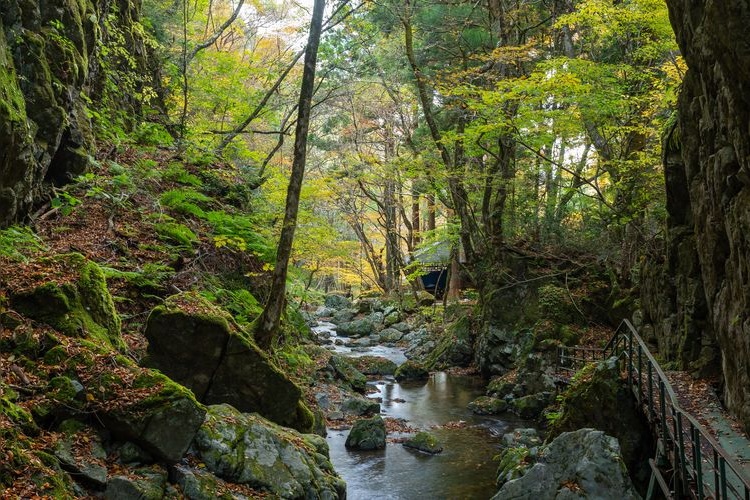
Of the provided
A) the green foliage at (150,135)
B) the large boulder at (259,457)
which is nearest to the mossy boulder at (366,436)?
the large boulder at (259,457)

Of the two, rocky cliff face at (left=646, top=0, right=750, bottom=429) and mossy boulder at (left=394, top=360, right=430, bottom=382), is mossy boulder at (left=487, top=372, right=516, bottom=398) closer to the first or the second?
mossy boulder at (left=394, top=360, right=430, bottom=382)

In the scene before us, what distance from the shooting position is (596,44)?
18531 millimetres

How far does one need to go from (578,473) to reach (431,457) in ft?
13.9

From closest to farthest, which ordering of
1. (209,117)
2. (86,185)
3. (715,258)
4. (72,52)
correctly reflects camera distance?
(715,258) → (72,52) → (86,185) → (209,117)

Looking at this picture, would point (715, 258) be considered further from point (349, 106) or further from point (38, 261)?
point (349, 106)

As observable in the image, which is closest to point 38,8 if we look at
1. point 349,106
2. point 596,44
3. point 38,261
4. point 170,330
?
point 38,261

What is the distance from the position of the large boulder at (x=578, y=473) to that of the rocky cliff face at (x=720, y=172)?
1.67 meters

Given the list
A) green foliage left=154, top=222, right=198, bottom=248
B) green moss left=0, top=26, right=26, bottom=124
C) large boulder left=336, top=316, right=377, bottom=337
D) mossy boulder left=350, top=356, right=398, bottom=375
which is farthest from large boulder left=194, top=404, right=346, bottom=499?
large boulder left=336, top=316, right=377, bottom=337

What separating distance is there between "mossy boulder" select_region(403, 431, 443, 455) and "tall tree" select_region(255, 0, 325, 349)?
3.82m

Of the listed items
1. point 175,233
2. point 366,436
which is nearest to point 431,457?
point 366,436

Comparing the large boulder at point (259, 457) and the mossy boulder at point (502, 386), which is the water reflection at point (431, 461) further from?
the large boulder at point (259, 457)

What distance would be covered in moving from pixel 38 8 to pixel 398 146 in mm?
18431

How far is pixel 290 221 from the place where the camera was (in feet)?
32.4

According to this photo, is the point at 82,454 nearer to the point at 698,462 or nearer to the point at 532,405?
the point at 698,462
